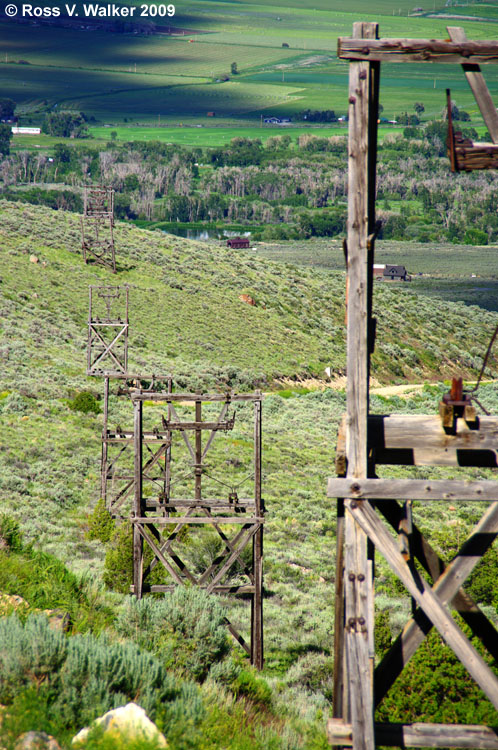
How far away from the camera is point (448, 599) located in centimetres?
453

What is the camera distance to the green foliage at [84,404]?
2752 centimetres

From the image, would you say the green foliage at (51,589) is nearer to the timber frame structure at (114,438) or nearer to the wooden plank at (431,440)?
the wooden plank at (431,440)

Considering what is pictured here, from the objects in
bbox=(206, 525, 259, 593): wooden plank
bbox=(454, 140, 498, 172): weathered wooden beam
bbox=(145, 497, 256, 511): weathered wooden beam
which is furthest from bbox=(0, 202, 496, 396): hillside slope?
bbox=(454, 140, 498, 172): weathered wooden beam

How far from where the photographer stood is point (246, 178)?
596 feet

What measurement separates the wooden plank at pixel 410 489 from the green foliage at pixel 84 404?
2394cm

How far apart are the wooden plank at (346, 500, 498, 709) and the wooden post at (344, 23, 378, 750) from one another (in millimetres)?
90

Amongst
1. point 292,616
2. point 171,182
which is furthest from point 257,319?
point 171,182

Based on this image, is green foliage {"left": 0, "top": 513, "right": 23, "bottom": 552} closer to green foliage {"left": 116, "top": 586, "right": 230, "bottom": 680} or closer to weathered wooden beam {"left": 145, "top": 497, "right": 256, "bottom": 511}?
weathered wooden beam {"left": 145, "top": 497, "right": 256, "bottom": 511}

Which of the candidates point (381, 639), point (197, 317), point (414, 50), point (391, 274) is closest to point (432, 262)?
point (391, 274)

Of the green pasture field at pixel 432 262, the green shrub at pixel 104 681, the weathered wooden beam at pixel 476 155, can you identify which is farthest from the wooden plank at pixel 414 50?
the green pasture field at pixel 432 262

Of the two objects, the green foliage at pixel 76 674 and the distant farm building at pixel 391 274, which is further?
the distant farm building at pixel 391 274

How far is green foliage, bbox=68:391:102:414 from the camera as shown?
27516 millimetres

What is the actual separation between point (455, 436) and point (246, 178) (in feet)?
602

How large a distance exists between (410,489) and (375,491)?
9.1 inches
